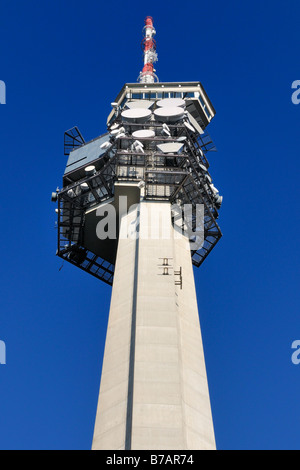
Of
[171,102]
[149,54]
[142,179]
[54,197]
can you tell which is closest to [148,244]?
[142,179]

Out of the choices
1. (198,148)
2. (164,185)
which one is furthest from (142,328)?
(198,148)

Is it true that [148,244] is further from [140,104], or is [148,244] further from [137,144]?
[140,104]

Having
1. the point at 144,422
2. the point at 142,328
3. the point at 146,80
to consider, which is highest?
the point at 146,80

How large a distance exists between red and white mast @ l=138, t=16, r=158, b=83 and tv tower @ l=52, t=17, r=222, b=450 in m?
0.25

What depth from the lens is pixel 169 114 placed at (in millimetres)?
56562

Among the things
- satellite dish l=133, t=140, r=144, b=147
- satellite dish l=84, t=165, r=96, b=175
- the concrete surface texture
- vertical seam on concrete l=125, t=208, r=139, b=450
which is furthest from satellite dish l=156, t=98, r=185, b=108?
vertical seam on concrete l=125, t=208, r=139, b=450

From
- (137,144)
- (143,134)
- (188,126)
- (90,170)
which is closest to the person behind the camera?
(137,144)

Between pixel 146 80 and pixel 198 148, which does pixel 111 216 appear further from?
pixel 146 80

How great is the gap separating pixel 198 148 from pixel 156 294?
21.6 metres

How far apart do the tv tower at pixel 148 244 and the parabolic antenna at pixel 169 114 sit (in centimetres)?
17

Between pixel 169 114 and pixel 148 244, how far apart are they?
16629 millimetres

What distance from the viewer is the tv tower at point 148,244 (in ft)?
110

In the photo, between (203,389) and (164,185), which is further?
(164,185)
